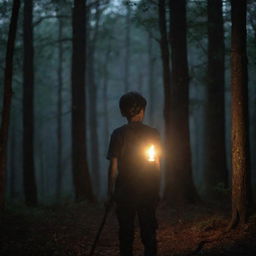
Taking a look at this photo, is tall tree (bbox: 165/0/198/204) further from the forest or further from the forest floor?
the forest floor

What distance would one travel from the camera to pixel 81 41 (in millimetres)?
15531

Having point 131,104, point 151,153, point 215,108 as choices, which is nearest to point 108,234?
point 151,153

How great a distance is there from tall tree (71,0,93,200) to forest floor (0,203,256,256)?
3095 mm

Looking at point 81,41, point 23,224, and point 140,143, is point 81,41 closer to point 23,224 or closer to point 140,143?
point 23,224

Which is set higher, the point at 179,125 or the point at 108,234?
the point at 179,125

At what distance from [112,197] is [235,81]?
3857 millimetres

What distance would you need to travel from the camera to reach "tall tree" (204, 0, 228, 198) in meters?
15.4

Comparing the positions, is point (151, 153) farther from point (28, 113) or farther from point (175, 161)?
point (28, 113)

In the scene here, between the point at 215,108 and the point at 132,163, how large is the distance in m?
10.9

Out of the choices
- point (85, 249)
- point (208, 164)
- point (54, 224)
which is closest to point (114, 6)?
point (208, 164)

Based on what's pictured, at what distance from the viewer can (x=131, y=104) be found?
5.57m

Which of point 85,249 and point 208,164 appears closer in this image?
point 85,249

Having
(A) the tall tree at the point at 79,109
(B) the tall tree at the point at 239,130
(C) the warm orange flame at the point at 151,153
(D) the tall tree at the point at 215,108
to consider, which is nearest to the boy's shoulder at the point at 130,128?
(C) the warm orange flame at the point at 151,153

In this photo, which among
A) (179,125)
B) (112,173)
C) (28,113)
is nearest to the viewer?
(112,173)
